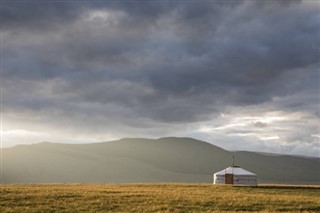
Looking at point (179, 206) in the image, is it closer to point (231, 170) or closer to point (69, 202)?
point (69, 202)

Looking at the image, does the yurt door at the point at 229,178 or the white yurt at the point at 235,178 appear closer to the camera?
the yurt door at the point at 229,178

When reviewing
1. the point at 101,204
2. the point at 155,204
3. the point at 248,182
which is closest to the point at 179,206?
the point at 155,204

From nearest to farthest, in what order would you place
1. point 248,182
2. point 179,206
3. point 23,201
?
point 179,206 < point 23,201 < point 248,182

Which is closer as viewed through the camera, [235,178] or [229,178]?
[229,178]

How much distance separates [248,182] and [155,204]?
3820 centimetres

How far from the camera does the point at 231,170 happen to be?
235ft

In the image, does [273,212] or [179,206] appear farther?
[179,206]

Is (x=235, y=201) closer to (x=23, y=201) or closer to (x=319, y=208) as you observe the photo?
(x=319, y=208)

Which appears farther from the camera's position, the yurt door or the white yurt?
the white yurt

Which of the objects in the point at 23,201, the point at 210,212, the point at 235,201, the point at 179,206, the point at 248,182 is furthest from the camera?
the point at 248,182

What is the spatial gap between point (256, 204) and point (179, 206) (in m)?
6.86

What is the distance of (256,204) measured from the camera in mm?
37000

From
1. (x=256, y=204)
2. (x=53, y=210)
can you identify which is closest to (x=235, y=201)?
(x=256, y=204)

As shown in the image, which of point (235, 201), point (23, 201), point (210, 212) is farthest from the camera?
point (235, 201)
